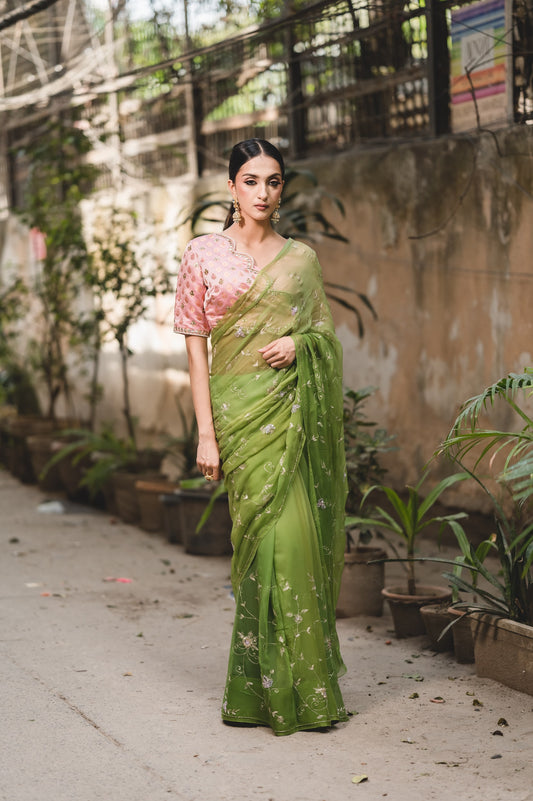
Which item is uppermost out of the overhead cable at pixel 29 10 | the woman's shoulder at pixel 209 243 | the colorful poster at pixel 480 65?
the overhead cable at pixel 29 10

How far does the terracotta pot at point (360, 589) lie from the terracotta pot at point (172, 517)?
2053 millimetres

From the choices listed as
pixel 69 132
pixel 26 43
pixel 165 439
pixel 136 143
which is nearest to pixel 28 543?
pixel 165 439

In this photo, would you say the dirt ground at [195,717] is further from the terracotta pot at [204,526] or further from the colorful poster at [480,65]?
the colorful poster at [480,65]

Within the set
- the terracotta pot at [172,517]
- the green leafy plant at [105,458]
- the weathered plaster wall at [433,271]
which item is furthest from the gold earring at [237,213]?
the green leafy plant at [105,458]

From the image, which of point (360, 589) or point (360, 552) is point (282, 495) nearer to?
point (360, 589)

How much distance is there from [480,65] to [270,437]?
309 cm

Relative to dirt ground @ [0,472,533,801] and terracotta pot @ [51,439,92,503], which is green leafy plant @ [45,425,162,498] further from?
dirt ground @ [0,472,533,801]

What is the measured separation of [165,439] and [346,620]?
2.97 meters

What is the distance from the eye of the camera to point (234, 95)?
27.6 feet

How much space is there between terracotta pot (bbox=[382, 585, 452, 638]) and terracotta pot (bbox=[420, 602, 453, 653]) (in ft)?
0.36

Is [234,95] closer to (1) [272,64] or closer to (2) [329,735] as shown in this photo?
(1) [272,64]

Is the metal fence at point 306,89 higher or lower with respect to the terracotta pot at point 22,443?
higher

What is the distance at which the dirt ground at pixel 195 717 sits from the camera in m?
3.22

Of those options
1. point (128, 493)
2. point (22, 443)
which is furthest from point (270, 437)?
point (22, 443)
